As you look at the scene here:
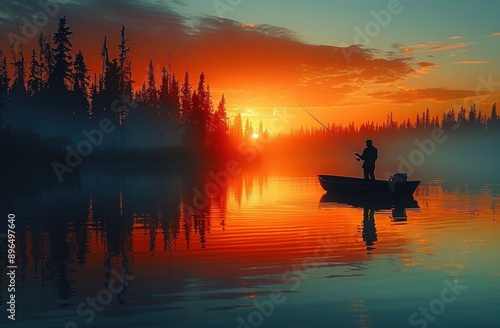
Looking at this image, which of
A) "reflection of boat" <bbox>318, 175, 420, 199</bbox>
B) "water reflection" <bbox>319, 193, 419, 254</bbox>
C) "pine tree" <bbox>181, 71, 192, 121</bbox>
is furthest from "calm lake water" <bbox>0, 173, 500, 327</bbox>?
"pine tree" <bbox>181, 71, 192, 121</bbox>

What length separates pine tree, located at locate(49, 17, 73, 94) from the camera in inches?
3233

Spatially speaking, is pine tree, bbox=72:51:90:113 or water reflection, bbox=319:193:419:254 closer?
water reflection, bbox=319:193:419:254

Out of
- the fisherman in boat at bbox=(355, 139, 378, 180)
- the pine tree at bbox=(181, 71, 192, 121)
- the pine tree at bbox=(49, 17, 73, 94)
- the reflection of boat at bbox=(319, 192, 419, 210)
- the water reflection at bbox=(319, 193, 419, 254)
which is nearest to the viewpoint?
the water reflection at bbox=(319, 193, 419, 254)

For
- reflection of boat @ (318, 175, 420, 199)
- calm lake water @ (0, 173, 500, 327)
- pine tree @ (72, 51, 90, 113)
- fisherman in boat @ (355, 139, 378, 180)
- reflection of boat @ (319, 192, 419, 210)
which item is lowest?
calm lake water @ (0, 173, 500, 327)

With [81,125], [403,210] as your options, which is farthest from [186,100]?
[403,210]

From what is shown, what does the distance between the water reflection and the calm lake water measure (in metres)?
0.14

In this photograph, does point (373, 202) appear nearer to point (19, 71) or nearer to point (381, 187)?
point (381, 187)

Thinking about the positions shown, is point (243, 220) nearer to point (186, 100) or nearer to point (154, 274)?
point (154, 274)

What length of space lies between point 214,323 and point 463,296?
16.9 feet

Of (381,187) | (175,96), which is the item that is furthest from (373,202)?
(175,96)

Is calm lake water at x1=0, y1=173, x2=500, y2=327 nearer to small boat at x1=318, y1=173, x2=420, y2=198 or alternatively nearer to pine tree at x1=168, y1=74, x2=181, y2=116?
small boat at x1=318, y1=173, x2=420, y2=198

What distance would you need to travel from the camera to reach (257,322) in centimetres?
871

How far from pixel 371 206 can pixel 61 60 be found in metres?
69.8

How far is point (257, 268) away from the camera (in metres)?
12.9
